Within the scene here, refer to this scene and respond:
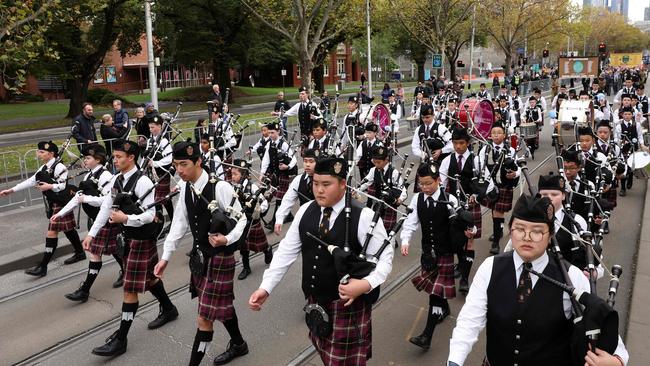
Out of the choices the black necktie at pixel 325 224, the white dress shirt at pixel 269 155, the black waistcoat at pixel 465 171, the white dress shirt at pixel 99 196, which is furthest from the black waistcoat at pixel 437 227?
the white dress shirt at pixel 269 155

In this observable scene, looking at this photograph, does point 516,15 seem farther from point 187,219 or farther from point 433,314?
point 187,219

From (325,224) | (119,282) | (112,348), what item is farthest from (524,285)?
(119,282)

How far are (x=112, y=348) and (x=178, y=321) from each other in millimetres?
882

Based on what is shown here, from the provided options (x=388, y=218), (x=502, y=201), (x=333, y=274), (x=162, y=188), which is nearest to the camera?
(x=333, y=274)

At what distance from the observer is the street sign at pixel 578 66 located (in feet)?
86.6

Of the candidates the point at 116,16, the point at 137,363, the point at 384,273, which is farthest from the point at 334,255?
the point at 116,16

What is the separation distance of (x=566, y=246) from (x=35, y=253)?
24.1 ft

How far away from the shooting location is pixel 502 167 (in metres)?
8.06

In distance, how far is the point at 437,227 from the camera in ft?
18.1

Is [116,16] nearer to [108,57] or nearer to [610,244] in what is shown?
[108,57]

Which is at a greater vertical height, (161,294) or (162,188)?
(162,188)

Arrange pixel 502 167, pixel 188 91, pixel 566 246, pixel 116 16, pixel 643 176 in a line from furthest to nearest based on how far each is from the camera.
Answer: pixel 188 91 → pixel 116 16 → pixel 643 176 → pixel 502 167 → pixel 566 246

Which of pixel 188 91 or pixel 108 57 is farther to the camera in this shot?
pixel 108 57

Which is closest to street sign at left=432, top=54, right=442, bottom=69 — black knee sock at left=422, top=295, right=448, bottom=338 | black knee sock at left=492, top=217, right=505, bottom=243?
black knee sock at left=492, top=217, right=505, bottom=243
